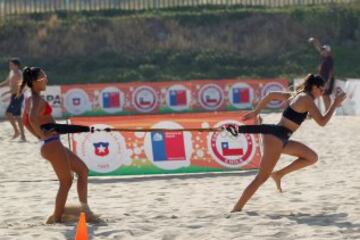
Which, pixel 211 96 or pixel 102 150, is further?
pixel 211 96

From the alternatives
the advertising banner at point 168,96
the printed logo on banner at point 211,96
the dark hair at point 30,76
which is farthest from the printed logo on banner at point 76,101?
the dark hair at point 30,76

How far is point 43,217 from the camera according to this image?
9797mm

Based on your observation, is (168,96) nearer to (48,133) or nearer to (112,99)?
(112,99)

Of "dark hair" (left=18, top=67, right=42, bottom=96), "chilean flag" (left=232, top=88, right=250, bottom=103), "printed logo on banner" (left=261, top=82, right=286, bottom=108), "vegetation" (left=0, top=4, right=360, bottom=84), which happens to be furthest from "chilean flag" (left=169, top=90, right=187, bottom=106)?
"dark hair" (left=18, top=67, right=42, bottom=96)

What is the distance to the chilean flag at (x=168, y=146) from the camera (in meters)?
12.8

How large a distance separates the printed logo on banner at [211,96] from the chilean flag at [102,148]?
12520mm

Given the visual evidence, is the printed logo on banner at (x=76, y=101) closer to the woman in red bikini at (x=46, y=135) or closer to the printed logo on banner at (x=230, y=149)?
the printed logo on banner at (x=230, y=149)

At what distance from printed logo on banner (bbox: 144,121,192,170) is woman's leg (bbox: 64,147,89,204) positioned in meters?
3.46

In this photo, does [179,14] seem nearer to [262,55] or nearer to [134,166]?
[262,55]

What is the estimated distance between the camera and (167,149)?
42.0 ft

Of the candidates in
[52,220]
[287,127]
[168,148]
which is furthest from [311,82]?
[168,148]

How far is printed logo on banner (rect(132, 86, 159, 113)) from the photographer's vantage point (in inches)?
981

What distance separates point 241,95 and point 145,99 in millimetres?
2525

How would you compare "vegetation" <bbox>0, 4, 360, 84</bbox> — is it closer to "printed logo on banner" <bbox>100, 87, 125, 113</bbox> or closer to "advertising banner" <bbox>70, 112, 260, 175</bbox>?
"printed logo on banner" <bbox>100, 87, 125, 113</bbox>
